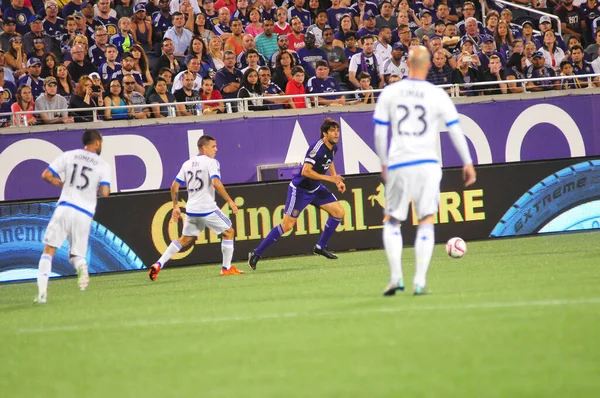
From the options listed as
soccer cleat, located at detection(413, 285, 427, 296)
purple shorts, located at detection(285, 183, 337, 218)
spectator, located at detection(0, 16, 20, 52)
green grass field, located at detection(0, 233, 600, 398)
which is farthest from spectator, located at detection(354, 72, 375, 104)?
soccer cleat, located at detection(413, 285, 427, 296)

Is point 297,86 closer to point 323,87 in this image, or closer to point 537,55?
point 323,87

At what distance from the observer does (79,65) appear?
19.7m

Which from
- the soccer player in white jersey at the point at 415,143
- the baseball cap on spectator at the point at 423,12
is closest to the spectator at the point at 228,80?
the baseball cap on spectator at the point at 423,12

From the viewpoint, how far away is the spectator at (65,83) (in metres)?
19.3

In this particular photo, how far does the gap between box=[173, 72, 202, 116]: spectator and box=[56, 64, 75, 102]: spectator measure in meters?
2.03

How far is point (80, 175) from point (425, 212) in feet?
15.4

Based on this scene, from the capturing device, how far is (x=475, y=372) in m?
5.67

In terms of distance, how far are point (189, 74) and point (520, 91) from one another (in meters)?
7.11

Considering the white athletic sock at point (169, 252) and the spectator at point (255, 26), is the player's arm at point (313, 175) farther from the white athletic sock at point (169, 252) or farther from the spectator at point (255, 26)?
the spectator at point (255, 26)

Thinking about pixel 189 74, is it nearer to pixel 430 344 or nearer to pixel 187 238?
pixel 187 238

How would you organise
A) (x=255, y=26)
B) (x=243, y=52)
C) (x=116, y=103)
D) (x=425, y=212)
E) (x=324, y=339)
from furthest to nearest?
(x=255, y=26), (x=243, y=52), (x=116, y=103), (x=425, y=212), (x=324, y=339)

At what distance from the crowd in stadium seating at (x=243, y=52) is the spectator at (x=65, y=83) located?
19mm

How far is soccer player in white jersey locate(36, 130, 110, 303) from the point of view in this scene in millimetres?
12023

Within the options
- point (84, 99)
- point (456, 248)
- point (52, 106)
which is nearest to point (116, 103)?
point (84, 99)
